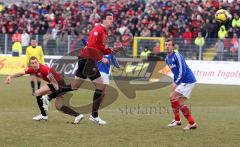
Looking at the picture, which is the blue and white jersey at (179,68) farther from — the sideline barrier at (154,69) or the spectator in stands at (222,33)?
the spectator in stands at (222,33)

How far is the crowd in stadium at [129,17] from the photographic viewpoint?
33969 mm

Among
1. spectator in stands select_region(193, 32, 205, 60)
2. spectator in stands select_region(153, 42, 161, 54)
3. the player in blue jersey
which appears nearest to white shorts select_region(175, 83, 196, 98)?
the player in blue jersey

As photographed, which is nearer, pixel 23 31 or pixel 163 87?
pixel 163 87

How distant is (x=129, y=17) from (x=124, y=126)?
24.9 meters

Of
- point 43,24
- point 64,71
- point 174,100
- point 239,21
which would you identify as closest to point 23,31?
point 43,24

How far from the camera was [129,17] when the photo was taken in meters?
37.8

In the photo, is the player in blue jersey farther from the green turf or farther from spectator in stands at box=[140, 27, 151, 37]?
spectator in stands at box=[140, 27, 151, 37]

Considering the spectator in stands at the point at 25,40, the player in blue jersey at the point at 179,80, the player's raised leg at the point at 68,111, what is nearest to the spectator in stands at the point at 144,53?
the spectator in stands at the point at 25,40

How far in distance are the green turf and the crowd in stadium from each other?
13253 millimetres

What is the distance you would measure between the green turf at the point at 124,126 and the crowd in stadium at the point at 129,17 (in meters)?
13.3

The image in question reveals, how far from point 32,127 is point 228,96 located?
11.8 metres

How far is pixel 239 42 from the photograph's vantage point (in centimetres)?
3094

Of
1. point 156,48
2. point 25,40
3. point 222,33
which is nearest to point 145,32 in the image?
point 156,48

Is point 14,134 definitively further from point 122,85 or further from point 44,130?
point 122,85
